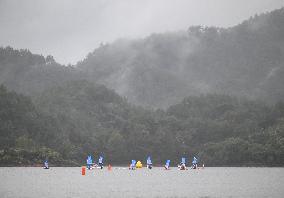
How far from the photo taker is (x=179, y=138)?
611 feet

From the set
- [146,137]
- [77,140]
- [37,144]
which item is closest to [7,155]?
[37,144]

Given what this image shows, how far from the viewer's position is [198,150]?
181m

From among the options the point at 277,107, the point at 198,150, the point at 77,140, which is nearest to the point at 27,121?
the point at 77,140

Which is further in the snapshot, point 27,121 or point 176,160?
point 176,160

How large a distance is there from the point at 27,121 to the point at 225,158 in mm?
59671

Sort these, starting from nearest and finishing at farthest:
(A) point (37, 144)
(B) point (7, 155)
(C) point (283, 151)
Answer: (B) point (7, 155) < (C) point (283, 151) < (A) point (37, 144)

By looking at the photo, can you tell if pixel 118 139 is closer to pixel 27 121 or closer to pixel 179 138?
pixel 179 138

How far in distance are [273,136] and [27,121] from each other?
7194cm

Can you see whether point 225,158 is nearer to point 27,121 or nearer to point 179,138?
point 179,138

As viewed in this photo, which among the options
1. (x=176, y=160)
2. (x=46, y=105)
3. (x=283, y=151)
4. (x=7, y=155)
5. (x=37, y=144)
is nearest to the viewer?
(x=7, y=155)

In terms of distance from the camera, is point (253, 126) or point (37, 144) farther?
point (253, 126)

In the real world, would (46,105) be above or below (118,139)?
above

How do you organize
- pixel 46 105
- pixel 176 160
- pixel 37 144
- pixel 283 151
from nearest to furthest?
pixel 283 151
pixel 37 144
pixel 176 160
pixel 46 105

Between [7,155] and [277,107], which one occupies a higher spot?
[277,107]
